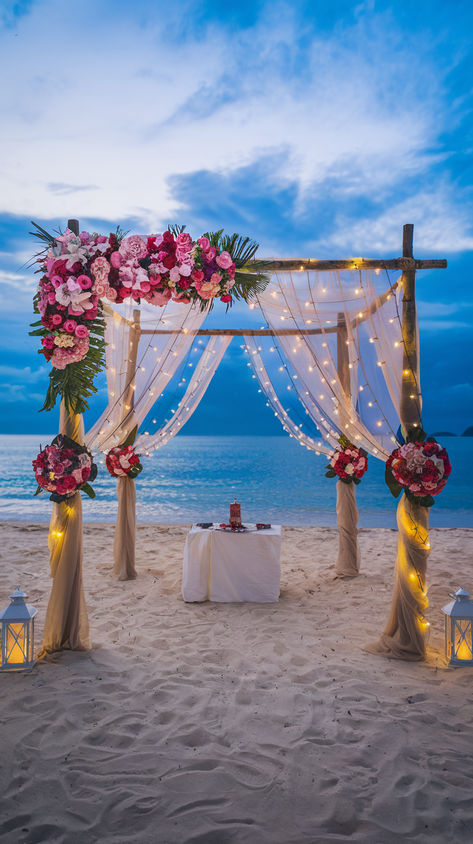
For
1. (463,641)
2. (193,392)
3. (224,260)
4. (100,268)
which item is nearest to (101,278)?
(100,268)

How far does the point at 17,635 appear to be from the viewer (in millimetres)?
3070

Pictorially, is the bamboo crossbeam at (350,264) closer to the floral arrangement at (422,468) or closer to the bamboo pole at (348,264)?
the bamboo pole at (348,264)

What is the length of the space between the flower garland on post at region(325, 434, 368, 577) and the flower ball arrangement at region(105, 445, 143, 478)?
239 cm

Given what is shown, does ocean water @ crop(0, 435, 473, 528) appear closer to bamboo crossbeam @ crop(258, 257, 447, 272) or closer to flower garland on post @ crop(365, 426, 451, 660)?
flower garland on post @ crop(365, 426, 451, 660)

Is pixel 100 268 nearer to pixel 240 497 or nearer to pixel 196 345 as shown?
pixel 196 345

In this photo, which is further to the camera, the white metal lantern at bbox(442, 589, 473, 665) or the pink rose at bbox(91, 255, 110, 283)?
the white metal lantern at bbox(442, 589, 473, 665)

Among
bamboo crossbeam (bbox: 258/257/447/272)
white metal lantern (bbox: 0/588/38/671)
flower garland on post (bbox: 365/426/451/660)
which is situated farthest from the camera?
bamboo crossbeam (bbox: 258/257/447/272)

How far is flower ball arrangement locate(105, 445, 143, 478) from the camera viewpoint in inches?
214

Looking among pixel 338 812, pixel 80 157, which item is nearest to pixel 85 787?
pixel 338 812

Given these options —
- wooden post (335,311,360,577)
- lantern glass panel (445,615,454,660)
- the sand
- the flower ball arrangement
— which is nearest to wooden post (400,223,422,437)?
lantern glass panel (445,615,454,660)

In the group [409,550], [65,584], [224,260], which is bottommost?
[65,584]

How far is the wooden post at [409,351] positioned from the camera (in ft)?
12.0

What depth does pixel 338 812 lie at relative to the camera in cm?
188

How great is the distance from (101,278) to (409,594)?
3.19 metres
